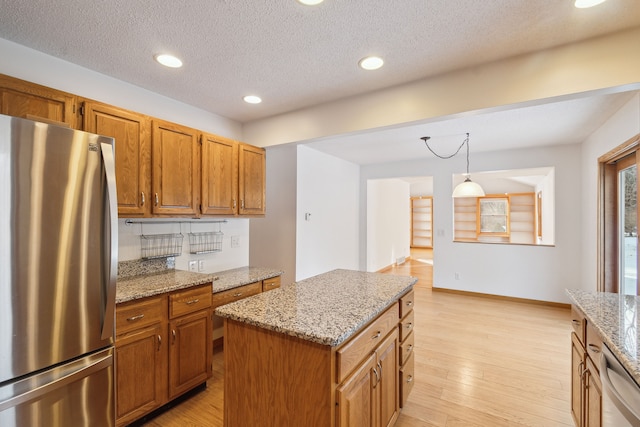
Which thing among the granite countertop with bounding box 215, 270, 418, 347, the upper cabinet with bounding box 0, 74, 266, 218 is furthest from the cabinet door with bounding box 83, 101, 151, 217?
the granite countertop with bounding box 215, 270, 418, 347

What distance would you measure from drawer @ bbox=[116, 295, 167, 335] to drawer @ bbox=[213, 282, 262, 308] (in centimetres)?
47

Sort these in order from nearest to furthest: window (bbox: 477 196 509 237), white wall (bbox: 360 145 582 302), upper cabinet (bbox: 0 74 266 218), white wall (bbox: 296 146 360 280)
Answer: upper cabinet (bbox: 0 74 266 218) < white wall (bbox: 296 146 360 280) < white wall (bbox: 360 145 582 302) < window (bbox: 477 196 509 237)

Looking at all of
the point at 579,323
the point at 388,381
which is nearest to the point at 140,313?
the point at 388,381

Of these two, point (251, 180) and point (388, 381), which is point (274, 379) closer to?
point (388, 381)

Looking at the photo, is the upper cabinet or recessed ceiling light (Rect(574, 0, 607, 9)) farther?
the upper cabinet

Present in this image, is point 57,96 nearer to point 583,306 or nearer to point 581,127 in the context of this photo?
point 583,306

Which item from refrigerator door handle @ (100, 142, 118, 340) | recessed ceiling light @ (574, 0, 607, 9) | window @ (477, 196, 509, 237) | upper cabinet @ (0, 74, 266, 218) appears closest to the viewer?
recessed ceiling light @ (574, 0, 607, 9)

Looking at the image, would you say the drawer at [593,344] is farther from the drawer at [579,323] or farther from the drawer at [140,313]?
the drawer at [140,313]

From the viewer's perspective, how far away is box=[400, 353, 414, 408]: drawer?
1.94 m

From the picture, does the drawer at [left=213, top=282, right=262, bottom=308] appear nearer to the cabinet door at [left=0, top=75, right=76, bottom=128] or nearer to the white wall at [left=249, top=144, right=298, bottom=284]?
the white wall at [left=249, top=144, right=298, bottom=284]

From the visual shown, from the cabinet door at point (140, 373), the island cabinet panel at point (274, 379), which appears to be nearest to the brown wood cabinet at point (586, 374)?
the island cabinet panel at point (274, 379)

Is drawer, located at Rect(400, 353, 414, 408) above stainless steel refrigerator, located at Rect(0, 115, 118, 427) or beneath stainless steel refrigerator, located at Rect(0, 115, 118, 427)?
beneath

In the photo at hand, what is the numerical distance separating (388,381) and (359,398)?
17.0 inches

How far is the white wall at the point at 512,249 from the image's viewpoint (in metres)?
4.41
